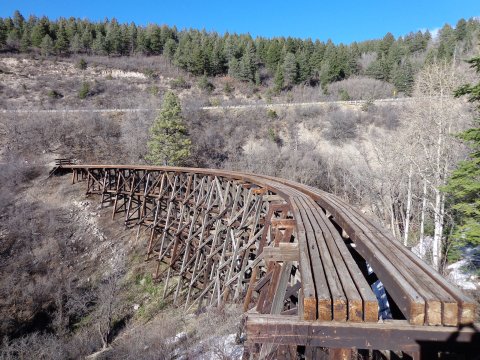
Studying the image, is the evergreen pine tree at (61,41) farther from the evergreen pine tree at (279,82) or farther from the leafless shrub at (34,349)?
the leafless shrub at (34,349)

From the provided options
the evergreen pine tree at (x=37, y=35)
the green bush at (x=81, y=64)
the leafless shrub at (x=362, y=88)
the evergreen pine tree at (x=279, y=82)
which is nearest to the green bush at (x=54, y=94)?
the green bush at (x=81, y=64)

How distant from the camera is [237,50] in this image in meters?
47.8

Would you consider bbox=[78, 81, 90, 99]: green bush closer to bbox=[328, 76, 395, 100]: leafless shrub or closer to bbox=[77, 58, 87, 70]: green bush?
bbox=[77, 58, 87, 70]: green bush

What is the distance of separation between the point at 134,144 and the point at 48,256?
1286 cm

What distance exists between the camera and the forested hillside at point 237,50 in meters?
43.1

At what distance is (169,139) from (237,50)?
3336 cm

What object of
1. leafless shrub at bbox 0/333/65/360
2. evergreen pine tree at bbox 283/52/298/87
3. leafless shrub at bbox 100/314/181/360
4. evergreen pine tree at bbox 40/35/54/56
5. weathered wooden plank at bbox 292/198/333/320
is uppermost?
evergreen pine tree at bbox 40/35/54/56

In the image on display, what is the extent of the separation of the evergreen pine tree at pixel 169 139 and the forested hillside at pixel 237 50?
2357cm

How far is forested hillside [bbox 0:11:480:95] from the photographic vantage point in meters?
43.1

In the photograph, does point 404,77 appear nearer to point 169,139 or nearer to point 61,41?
point 169,139

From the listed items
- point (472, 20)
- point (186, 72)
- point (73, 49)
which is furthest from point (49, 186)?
point (472, 20)

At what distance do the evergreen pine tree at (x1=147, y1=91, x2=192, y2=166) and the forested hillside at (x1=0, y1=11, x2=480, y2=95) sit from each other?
23570 mm

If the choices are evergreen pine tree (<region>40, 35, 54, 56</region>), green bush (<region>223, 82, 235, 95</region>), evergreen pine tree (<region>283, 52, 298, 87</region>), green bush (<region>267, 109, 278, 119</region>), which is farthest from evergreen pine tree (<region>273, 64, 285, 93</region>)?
evergreen pine tree (<region>40, 35, 54, 56</region>)

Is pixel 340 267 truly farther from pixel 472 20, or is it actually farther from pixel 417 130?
pixel 472 20
